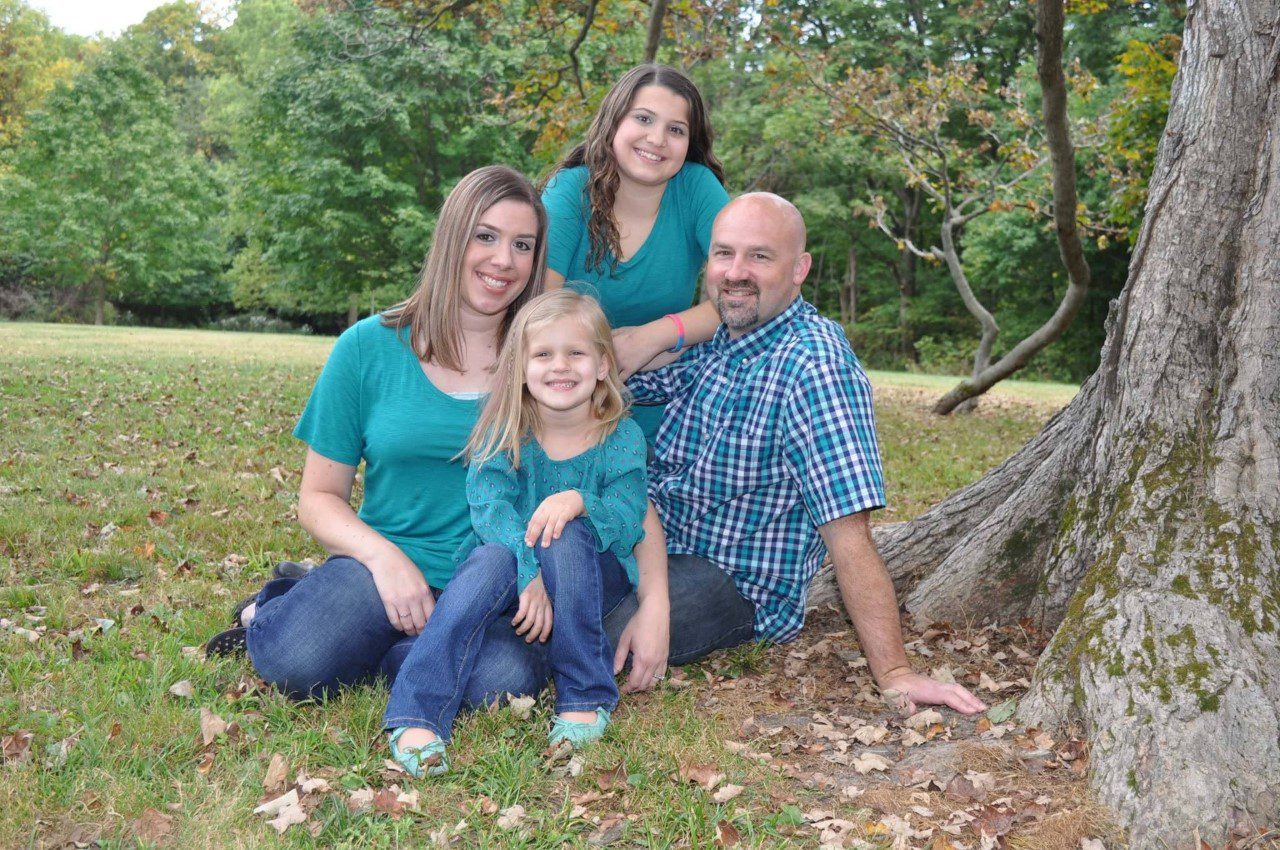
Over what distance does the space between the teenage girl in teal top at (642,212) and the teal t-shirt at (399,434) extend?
0.68 m

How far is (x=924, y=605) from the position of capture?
4.70 metres

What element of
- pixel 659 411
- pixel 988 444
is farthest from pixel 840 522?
pixel 988 444

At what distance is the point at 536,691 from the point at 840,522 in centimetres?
123

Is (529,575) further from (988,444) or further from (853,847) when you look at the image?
(988,444)

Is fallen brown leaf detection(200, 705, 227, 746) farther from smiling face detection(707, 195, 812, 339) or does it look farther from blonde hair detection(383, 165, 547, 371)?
smiling face detection(707, 195, 812, 339)

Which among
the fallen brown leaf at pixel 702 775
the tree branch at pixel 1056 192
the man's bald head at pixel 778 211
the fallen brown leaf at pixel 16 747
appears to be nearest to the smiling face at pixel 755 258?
the man's bald head at pixel 778 211

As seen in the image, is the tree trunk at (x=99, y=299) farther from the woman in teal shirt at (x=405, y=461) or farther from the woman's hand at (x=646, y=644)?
the woman's hand at (x=646, y=644)

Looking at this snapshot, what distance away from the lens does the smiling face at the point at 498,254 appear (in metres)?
3.90

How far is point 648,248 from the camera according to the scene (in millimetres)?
4504

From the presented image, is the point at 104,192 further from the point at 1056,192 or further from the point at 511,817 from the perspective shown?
the point at 511,817

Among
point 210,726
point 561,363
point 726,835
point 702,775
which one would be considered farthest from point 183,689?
point 726,835

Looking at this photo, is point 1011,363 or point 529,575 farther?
point 1011,363

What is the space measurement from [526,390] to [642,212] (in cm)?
108

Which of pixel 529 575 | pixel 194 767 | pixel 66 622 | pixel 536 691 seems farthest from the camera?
pixel 66 622
